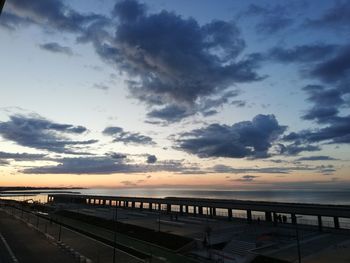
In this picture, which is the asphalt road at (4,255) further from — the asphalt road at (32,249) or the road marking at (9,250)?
the road marking at (9,250)

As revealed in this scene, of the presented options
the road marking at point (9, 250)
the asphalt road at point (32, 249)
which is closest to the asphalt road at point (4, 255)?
the asphalt road at point (32, 249)

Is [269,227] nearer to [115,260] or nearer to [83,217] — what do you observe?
[115,260]

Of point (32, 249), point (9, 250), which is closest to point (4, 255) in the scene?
point (9, 250)

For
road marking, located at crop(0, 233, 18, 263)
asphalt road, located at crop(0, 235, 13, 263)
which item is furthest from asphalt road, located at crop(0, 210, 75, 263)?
road marking, located at crop(0, 233, 18, 263)

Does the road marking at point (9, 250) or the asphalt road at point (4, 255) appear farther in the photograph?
the road marking at point (9, 250)

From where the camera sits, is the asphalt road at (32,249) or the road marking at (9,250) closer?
the road marking at (9,250)

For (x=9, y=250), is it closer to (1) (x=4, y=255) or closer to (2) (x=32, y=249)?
(2) (x=32, y=249)

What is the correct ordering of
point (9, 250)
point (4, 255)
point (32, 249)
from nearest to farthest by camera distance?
point (4, 255)
point (9, 250)
point (32, 249)

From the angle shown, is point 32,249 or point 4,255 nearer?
point 4,255

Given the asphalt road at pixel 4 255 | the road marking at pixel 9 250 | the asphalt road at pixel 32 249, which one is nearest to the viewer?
the asphalt road at pixel 4 255

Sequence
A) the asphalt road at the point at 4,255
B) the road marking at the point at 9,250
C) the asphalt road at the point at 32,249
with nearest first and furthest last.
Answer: the asphalt road at the point at 4,255, the road marking at the point at 9,250, the asphalt road at the point at 32,249

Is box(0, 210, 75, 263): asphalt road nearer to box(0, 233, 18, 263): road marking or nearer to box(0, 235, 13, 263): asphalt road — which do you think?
box(0, 235, 13, 263): asphalt road

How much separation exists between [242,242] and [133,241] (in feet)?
81.2

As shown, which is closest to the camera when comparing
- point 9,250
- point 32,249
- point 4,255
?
point 4,255
